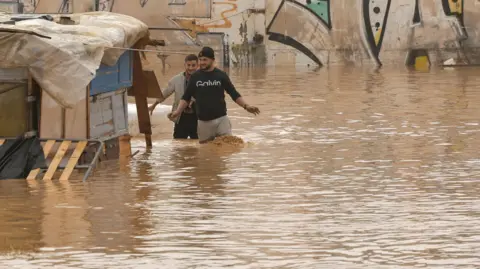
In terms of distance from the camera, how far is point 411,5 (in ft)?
129

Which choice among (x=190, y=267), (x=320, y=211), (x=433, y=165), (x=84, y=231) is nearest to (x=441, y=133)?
(x=433, y=165)

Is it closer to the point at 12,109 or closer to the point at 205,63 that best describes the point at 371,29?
the point at 205,63

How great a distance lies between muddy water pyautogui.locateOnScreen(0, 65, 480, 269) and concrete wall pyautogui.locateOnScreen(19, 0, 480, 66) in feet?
58.4

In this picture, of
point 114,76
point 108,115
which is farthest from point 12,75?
point 114,76

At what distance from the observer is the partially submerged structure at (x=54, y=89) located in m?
14.4

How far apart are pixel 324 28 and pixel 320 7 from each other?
62 centimetres

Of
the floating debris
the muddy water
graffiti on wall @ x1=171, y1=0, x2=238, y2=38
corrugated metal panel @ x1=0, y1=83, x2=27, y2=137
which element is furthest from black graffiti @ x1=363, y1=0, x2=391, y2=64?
corrugated metal panel @ x1=0, y1=83, x2=27, y2=137

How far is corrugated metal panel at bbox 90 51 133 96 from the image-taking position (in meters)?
15.8

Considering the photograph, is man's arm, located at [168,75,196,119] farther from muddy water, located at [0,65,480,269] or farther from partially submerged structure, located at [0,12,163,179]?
partially submerged structure, located at [0,12,163,179]

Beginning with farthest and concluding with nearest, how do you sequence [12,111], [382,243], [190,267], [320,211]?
[12,111] → [320,211] → [382,243] → [190,267]

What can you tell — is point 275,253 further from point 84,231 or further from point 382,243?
point 84,231

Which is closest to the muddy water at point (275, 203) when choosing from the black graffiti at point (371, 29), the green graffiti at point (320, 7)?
the black graffiti at point (371, 29)

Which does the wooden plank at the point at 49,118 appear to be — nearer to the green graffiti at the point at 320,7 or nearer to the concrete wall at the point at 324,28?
the concrete wall at the point at 324,28

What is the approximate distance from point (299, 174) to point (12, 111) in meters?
3.10
